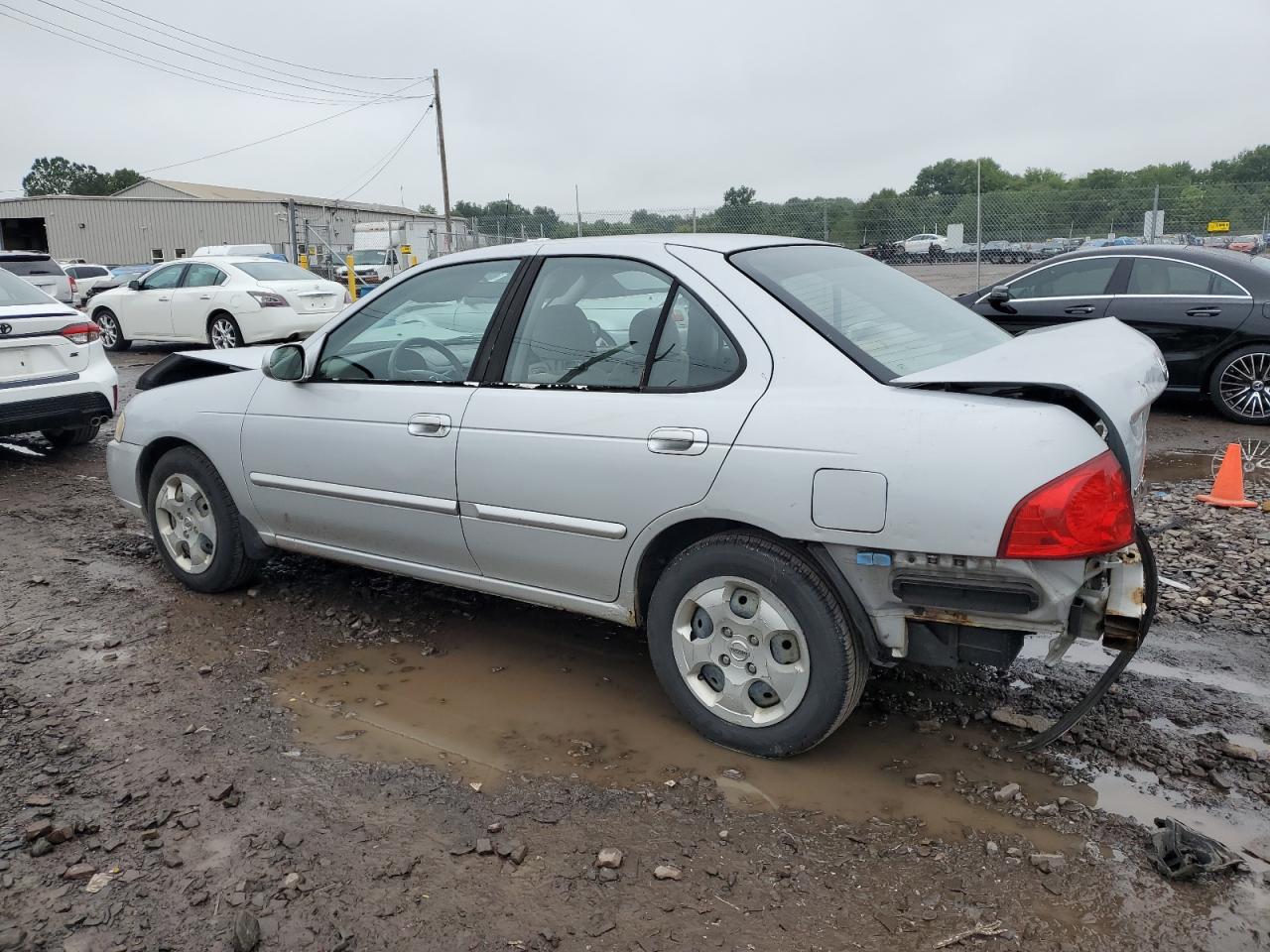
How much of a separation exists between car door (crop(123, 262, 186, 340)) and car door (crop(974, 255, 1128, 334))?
39.6 feet

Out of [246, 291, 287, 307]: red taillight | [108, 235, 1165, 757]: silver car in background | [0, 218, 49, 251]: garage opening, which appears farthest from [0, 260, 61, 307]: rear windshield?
[0, 218, 49, 251]: garage opening

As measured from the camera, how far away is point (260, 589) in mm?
5156

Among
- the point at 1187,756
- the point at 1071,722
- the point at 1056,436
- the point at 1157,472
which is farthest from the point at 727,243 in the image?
the point at 1157,472

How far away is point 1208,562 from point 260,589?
4838 mm

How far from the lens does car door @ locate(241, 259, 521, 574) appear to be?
158 inches

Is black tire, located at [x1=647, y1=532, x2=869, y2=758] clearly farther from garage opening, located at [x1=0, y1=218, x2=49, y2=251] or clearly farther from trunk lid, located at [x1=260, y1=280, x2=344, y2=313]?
garage opening, located at [x1=0, y1=218, x2=49, y2=251]

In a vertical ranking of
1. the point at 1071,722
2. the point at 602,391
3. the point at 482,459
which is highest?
the point at 602,391

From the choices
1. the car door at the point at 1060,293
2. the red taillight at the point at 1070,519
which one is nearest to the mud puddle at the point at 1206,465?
the car door at the point at 1060,293

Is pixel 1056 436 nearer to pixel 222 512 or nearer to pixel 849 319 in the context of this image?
pixel 849 319

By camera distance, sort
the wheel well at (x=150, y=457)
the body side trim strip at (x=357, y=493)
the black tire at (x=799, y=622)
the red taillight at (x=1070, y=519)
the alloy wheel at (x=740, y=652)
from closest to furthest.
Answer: the red taillight at (x=1070, y=519) → the black tire at (x=799, y=622) → the alloy wheel at (x=740, y=652) → the body side trim strip at (x=357, y=493) → the wheel well at (x=150, y=457)

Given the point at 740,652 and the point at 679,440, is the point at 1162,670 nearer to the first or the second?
the point at 740,652

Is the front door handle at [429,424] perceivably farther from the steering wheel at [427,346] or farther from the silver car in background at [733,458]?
the steering wheel at [427,346]

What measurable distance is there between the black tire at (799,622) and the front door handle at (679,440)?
0.97ft

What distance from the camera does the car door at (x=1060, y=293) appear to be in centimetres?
939
